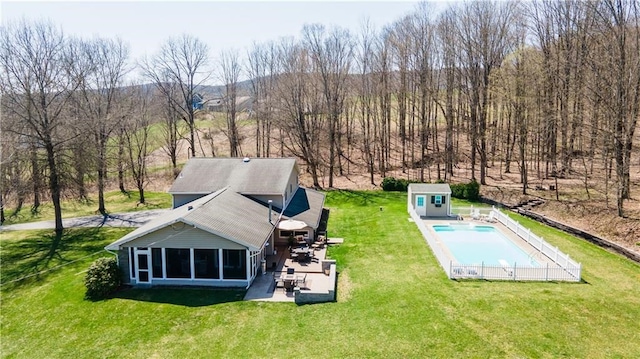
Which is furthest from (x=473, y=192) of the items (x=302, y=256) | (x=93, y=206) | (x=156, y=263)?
(x=93, y=206)

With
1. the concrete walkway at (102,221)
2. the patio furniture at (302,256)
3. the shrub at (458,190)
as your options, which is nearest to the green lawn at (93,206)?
the concrete walkway at (102,221)

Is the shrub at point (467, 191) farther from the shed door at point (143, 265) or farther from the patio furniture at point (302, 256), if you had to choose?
the shed door at point (143, 265)

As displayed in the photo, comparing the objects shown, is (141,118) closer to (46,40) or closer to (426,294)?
(46,40)

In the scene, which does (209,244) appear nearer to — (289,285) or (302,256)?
(289,285)

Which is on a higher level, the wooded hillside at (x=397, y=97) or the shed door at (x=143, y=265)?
the wooded hillside at (x=397, y=97)

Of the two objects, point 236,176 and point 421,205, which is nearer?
point 236,176

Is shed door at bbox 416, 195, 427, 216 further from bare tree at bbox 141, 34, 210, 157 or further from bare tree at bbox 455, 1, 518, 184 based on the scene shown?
bare tree at bbox 141, 34, 210, 157
